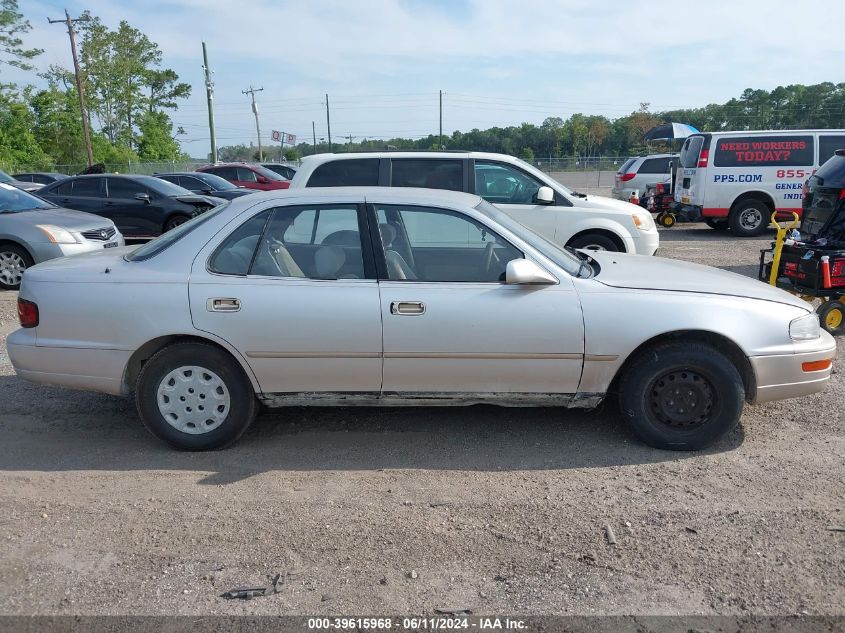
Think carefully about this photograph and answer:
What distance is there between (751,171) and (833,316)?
840 centimetres

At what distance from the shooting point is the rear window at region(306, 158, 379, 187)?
802 centimetres

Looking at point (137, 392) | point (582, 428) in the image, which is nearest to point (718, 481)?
point (582, 428)

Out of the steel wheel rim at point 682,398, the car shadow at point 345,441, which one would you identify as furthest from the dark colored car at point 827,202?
the steel wheel rim at point 682,398

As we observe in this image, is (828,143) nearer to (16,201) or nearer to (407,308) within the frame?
(407,308)

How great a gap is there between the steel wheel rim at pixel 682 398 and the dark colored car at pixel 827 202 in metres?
4.19

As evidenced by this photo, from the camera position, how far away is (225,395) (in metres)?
4.13

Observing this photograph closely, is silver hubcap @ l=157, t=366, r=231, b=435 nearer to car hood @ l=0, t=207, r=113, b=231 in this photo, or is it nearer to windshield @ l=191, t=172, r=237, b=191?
car hood @ l=0, t=207, r=113, b=231

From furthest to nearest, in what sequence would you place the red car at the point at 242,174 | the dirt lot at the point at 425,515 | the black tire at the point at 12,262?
1. the red car at the point at 242,174
2. the black tire at the point at 12,262
3. the dirt lot at the point at 425,515

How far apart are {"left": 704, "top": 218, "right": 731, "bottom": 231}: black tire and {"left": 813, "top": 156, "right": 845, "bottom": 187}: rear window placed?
763 centimetres

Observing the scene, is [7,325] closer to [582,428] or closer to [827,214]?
[582,428]

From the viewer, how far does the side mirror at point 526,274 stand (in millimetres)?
3906

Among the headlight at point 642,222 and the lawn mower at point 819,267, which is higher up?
the headlight at point 642,222

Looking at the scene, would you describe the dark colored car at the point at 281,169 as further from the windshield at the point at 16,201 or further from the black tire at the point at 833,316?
the black tire at the point at 833,316

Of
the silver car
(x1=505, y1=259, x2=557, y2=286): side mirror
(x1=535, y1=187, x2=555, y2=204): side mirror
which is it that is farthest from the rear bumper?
(x1=535, y1=187, x2=555, y2=204): side mirror
